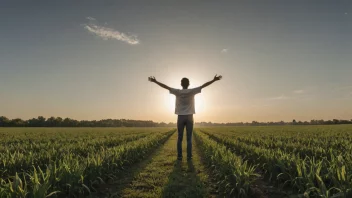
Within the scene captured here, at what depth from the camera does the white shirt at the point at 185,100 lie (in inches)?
373

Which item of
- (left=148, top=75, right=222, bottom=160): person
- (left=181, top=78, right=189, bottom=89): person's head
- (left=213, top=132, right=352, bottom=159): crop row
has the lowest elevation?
(left=213, top=132, right=352, bottom=159): crop row

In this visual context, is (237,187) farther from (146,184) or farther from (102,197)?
(102,197)

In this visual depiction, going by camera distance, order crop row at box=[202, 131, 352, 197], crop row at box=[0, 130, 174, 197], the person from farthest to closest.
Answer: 1. the person
2. crop row at box=[202, 131, 352, 197]
3. crop row at box=[0, 130, 174, 197]

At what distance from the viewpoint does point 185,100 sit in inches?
378

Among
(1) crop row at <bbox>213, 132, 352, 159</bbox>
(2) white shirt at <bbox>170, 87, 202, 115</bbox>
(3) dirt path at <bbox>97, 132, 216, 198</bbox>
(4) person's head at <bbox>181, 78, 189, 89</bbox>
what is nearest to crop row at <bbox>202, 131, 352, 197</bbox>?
(1) crop row at <bbox>213, 132, 352, 159</bbox>

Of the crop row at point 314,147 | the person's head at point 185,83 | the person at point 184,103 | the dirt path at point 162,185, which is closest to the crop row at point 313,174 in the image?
the crop row at point 314,147

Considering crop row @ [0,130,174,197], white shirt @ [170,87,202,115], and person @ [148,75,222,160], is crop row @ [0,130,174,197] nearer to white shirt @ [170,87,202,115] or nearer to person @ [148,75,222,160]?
person @ [148,75,222,160]

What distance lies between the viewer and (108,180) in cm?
704

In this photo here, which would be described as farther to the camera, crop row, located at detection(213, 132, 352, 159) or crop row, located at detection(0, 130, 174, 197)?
crop row, located at detection(213, 132, 352, 159)

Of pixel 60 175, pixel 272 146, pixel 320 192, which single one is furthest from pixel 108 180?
pixel 272 146

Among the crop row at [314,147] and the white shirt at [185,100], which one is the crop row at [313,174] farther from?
the white shirt at [185,100]

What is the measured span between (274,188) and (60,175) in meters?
5.11

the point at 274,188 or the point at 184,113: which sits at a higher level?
the point at 184,113

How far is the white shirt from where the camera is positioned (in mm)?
9469
